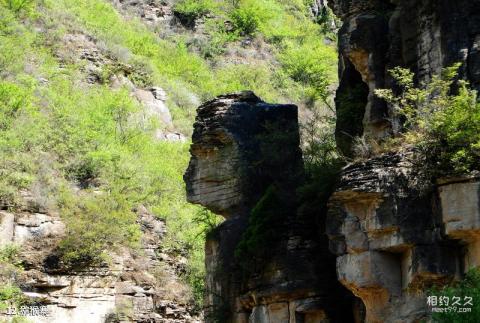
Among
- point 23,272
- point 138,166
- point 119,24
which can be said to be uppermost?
point 119,24

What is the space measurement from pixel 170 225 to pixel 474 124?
1996 centimetres

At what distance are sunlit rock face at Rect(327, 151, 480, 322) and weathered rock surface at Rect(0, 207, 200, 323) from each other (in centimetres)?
1356

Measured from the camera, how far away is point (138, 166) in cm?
3531

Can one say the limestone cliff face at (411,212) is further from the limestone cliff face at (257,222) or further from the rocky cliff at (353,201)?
the limestone cliff face at (257,222)

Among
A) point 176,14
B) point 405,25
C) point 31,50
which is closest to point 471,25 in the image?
point 405,25

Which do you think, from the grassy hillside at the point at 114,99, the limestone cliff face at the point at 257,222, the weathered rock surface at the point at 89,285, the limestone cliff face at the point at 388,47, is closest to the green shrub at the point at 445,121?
the limestone cliff face at the point at 388,47

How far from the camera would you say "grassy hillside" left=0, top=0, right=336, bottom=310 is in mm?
30547

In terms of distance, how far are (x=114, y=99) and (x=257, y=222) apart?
21.0 meters

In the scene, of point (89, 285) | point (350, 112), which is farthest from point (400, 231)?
point (89, 285)

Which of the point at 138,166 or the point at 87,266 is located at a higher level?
the point at 138,166

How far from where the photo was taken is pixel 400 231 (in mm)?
15281

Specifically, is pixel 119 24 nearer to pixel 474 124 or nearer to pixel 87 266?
pixel 87 266

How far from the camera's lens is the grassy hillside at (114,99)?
3055cm
